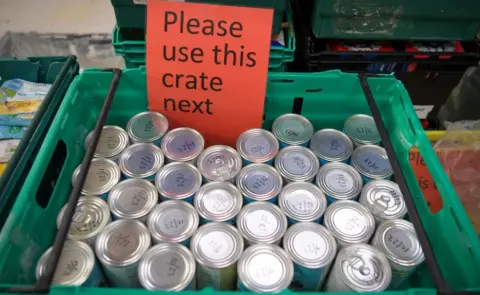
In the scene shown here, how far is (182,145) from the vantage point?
1014mm

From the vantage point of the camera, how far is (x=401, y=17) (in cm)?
118

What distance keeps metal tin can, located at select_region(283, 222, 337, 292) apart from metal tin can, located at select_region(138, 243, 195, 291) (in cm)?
20

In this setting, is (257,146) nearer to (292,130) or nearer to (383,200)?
(292,130)

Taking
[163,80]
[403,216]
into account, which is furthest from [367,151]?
[163,80]

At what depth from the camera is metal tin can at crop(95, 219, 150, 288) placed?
77 cm

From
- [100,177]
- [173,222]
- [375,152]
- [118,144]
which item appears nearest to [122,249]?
[173,222]

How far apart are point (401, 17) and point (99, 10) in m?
1.43

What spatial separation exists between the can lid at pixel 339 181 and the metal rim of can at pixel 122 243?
0.42 m

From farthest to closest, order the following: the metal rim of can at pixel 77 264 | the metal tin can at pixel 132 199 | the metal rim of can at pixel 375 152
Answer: the metal rim of can at pixel 375 152, the metal tin can at pixel 132 199, the metal rim of can at pixel 77 264

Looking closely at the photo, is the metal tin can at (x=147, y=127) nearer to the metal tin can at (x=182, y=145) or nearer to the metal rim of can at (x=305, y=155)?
the metal tin can at (x=182, y=145)

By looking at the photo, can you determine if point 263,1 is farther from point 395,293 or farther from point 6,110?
point 6,110

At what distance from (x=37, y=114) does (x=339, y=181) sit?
766mm

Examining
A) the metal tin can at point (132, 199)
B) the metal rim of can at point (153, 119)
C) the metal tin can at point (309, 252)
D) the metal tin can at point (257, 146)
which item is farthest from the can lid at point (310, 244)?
the metal rim of can at point (153, 119)

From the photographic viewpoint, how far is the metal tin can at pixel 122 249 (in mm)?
774
